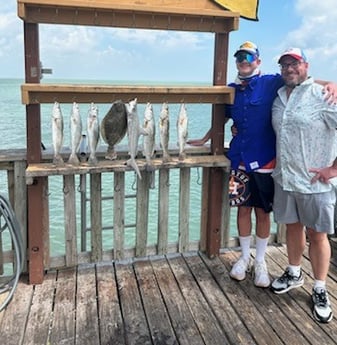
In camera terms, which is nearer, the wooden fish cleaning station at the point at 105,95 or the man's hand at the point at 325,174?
the man's hand at the point at 325,174

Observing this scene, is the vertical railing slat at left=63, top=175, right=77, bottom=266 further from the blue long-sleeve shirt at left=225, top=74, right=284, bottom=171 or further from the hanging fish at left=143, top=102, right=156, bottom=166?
the blue long-sleeve shirt at left=225, top=74, right=284, bottom=171

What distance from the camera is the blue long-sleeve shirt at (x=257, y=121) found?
2773 mm

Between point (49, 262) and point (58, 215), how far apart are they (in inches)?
177

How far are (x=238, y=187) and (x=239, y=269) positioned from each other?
640 mm

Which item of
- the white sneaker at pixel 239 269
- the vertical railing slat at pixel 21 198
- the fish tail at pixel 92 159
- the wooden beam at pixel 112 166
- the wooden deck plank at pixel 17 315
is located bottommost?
the wooden deck plank at pixel 17 315

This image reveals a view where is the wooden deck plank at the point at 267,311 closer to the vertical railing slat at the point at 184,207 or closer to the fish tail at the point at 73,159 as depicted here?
the vertical railing slat at the point at 184,207

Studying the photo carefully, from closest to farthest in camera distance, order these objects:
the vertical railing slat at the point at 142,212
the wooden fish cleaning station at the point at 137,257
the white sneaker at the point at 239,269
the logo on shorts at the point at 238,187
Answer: the wooden fish cleaning station at the point at 137,257 < the logo on shorts at the point at 238,187 < the white sneaker at the point at 239,269 < the vertical railing slat at the point at 142,212

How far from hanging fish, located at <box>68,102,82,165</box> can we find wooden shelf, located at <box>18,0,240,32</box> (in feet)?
1.99

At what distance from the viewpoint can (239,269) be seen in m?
3.06

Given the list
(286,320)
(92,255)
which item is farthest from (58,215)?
(286,320)

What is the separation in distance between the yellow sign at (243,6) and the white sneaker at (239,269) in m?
1.87

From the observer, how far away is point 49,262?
307 centimetres

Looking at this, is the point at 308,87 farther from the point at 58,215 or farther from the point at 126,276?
the point at 58,215

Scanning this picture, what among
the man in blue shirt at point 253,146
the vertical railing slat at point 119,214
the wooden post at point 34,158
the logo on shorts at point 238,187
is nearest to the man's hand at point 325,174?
the man in blue shirt at point 253,146
